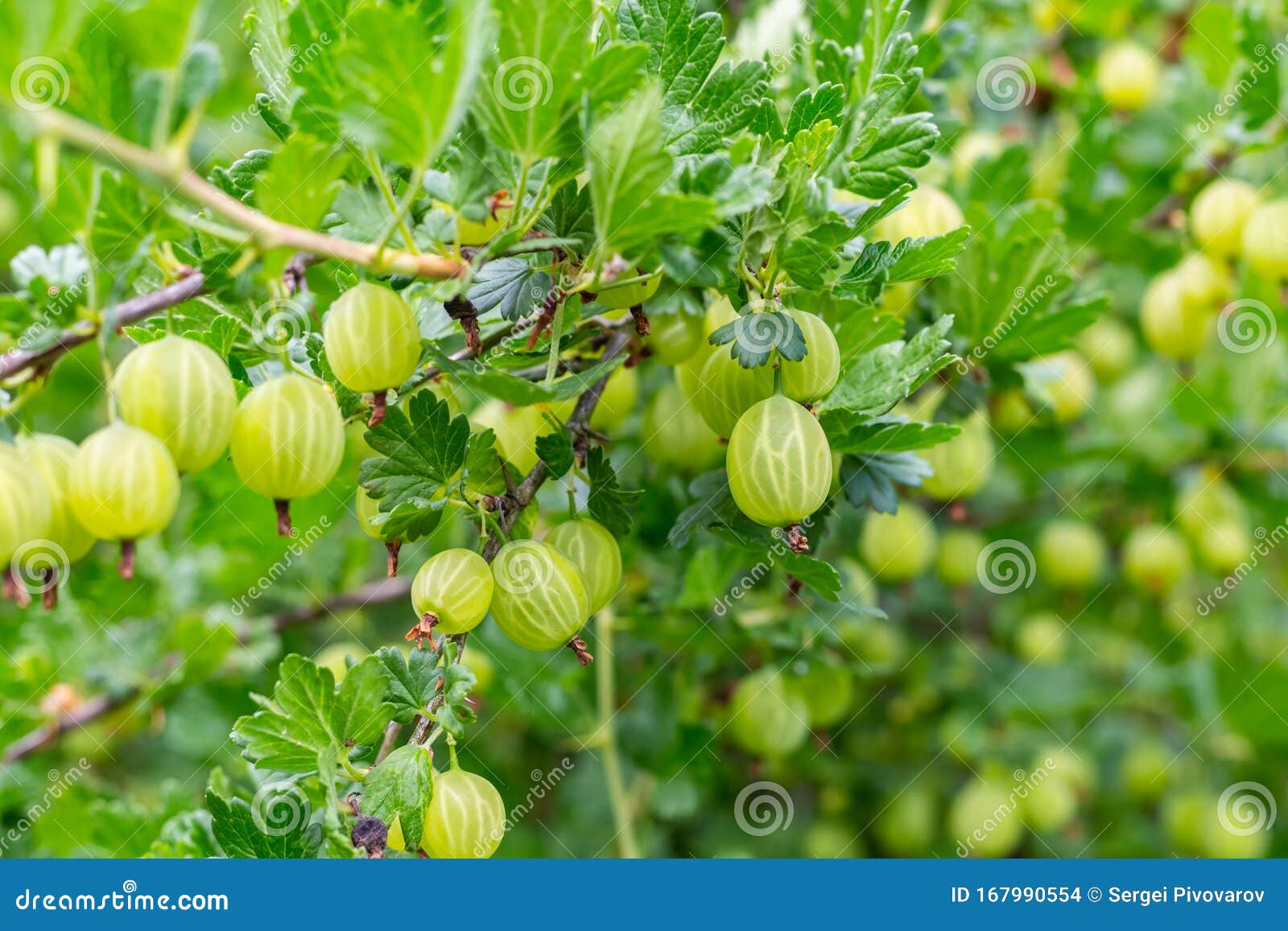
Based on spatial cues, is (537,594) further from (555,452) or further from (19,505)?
(19,505)

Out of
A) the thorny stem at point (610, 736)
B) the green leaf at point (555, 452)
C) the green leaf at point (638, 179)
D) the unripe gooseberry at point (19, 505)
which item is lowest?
the thorny stem at point (610, 736)

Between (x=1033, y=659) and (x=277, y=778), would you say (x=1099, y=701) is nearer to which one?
(x=1033, y=659)

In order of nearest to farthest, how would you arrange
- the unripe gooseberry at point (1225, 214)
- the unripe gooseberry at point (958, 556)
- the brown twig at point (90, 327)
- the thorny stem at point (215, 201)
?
the thorny stem at point (215, 201) < the brown twig at point (90, 327) < the unripe gooseberry at point (1225, 214) < the unripe gooseberry at point (958, 556)

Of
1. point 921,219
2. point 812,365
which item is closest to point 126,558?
point 812,365

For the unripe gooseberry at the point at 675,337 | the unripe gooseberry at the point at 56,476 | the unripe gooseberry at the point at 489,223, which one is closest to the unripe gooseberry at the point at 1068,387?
the unripe gooseberry at the point at 675,337

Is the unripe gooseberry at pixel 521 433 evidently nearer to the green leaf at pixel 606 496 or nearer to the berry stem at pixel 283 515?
the green leaf at pixel 606 496

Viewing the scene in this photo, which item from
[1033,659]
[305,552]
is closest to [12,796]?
[305,552]

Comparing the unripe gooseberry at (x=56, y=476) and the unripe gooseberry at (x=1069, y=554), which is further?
the unripe gooseberry at (x=1069, y=554)
